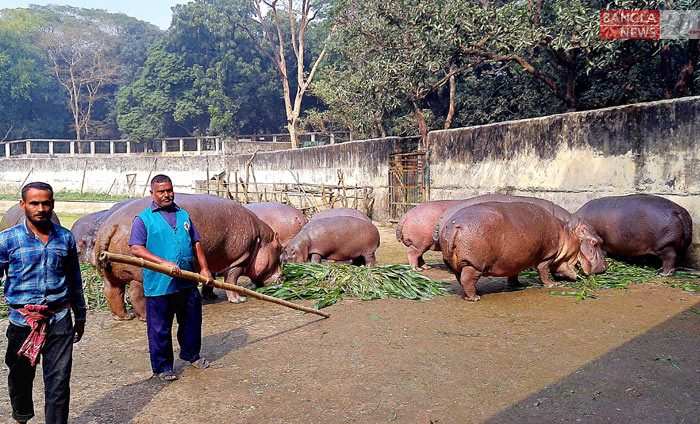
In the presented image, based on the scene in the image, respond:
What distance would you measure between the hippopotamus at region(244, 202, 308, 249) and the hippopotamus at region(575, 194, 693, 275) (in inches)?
216

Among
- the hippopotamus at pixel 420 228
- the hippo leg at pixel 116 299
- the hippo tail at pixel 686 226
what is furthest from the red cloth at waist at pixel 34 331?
the hippo tail at pixel 686 226

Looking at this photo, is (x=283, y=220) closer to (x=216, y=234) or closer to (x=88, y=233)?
(x=88, y=233)

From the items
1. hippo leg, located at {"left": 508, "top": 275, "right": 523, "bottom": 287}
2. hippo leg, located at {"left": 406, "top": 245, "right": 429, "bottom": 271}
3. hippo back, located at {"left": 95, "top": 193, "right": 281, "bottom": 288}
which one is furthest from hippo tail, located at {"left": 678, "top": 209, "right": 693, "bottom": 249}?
hippo back, located at {"left": 95, "top": 193, "right": 281, "bottom": 288}

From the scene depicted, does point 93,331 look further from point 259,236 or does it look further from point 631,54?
point 631,54

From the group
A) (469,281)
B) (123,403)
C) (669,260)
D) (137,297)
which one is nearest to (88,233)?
(137,297)

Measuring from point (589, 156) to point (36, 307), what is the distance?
32.0 ft

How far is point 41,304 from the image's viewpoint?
3385 millimetres

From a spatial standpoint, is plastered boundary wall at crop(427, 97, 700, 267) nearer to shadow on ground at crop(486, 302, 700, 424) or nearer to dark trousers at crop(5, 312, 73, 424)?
shadow on ground at crop(486, 302, 700, 424)

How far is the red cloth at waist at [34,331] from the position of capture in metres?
3.31

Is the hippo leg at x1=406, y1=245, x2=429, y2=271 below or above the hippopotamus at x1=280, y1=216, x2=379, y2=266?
below

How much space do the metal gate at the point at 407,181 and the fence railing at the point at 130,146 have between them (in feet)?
69.0

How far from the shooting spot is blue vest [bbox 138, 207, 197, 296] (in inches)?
170

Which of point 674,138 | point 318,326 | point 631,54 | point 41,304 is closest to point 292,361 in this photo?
point 318,326

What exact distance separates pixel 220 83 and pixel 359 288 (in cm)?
3656
